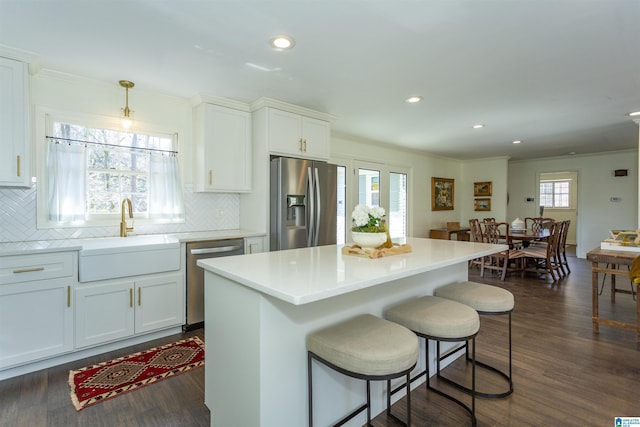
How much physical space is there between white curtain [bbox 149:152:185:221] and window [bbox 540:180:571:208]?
10.3 meters

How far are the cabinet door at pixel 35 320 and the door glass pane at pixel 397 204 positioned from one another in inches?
193

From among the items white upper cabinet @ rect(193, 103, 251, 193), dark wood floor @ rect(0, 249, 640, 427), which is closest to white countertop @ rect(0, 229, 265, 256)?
white upper cabinet @ rect(193, 103, 251, 193)

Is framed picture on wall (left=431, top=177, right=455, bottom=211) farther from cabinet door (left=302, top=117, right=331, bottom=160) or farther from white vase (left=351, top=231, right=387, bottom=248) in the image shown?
white vase (left=351, top=231, right=387, bottom=248)

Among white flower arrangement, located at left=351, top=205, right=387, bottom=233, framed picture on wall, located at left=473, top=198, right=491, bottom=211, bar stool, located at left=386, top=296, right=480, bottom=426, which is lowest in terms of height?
bar stool, located at left=386, top=296, right=480, bottom=426

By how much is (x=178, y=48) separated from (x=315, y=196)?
1987 mm

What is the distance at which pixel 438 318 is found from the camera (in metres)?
1.67

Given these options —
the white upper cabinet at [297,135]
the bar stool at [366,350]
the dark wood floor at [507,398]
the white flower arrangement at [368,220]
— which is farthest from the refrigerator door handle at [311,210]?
the bar stool at [366,350]

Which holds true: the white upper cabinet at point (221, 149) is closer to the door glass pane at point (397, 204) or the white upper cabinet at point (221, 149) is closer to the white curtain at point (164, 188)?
the white curtain at point (164, 188)

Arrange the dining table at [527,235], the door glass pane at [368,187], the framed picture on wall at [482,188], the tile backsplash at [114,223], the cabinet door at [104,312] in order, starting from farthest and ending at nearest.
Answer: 1. the framed picture on wall at [482,188]
2. the door glass pane at [368,187]
3. the dining table at [527,235]
4. the tile backsplash at [114,223]
5. the cabinet door at [104,312]

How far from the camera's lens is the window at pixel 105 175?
279 centimetres

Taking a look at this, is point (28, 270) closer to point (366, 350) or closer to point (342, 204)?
point (366, 350)

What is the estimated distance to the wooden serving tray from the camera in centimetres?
190

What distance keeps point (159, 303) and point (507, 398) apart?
9.12ft

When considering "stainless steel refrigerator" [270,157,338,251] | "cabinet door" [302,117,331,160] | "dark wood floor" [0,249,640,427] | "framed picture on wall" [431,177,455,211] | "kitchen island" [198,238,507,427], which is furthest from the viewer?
"framed picture on wall" [431,177,455,211]
